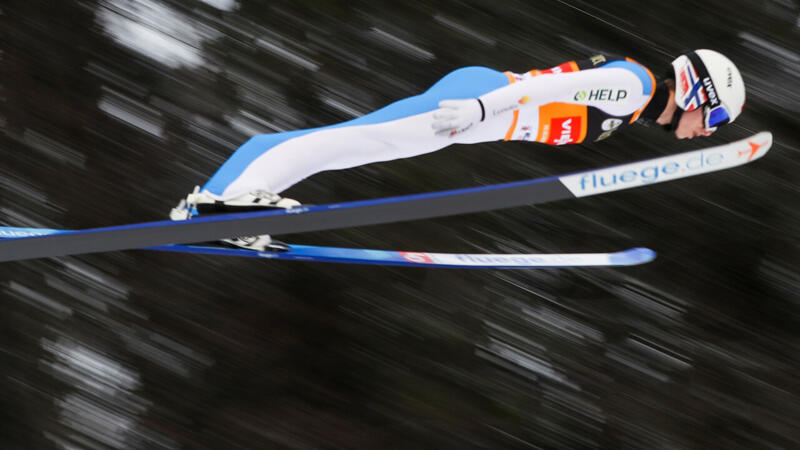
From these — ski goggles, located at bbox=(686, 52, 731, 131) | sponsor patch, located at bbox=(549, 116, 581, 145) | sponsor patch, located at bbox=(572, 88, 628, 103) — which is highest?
ski goggles, located at bbox=(686, 52, 731, 131)

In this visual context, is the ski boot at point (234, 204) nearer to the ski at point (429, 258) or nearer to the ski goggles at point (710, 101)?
the ski at point (429, 258)

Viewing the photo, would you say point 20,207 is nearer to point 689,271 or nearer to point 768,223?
point 689,271

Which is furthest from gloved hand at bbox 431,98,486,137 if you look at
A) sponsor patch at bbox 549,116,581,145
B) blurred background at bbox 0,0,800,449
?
blurred background at bbox 0,0,800,449

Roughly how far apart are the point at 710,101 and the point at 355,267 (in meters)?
1.78

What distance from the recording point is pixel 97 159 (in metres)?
3.44

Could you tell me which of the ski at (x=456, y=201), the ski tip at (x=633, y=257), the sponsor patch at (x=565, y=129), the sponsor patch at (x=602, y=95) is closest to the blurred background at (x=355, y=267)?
the ski tip at (x=633, y=257)

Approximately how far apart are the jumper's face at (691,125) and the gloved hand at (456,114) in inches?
23.2

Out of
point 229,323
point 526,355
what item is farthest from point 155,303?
point 526,355

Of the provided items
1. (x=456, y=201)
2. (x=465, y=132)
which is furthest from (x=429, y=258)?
(x=456, y=201)

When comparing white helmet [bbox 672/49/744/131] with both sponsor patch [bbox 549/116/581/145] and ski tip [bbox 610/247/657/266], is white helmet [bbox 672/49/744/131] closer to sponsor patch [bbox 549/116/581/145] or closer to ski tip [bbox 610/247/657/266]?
sponsor patch [bbox 549/116/581/145]

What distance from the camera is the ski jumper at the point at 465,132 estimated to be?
207 centimetres

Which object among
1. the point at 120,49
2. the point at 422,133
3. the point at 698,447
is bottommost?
the point at 698,447

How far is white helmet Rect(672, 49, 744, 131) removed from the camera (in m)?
2.17

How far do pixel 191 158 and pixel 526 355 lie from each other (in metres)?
1.63
